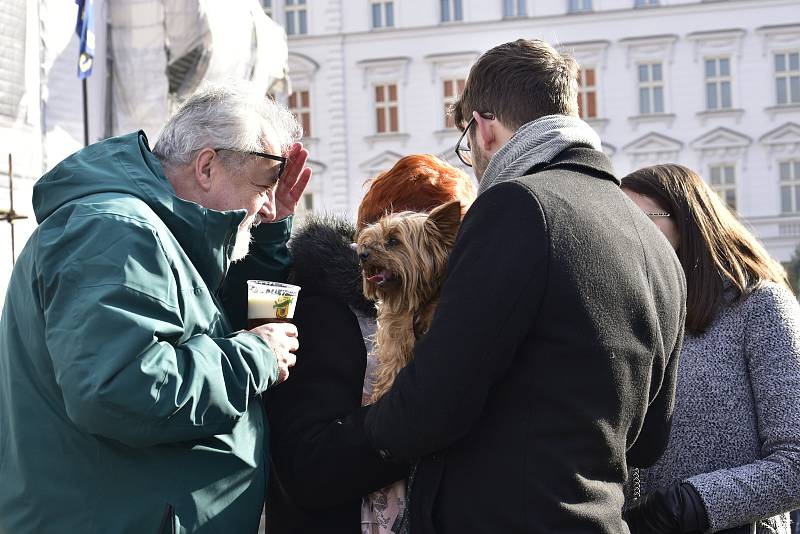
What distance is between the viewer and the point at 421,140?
28.6m

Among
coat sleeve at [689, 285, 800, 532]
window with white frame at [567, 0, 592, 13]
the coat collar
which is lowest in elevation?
coat sleeve at [689, 285, 800, 532]

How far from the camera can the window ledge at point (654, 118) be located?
90.9 feet

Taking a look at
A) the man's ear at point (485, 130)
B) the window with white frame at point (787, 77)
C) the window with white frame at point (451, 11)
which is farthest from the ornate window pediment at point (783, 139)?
the man's ear at point (485, 130)

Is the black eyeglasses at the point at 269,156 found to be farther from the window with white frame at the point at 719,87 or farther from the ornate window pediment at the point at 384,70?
the window with white frame at the point at 719,87

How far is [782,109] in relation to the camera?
2759 cm

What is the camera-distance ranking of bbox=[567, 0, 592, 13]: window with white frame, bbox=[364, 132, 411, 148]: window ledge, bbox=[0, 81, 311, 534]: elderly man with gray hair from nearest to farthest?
bbox=[0, 81, 311, 534]: elderly man with gray hair
bbox=[567, 0, 592, 13]: window with white frame
bbox=[364, 132, 411, 148]: window ledge

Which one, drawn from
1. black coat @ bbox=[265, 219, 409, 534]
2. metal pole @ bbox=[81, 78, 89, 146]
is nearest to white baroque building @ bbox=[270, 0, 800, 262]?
metal pole @ bbox=[81, 78, 89, 146]

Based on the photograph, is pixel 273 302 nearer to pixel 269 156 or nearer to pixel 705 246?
pixel 269 156

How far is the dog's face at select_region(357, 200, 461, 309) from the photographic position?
2.38 metres

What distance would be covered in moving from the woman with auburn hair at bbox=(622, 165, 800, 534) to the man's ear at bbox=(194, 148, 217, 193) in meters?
1.30

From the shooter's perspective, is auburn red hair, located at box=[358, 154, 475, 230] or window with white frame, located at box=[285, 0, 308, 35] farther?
window with white frame, located at box=[285, 0, 308, 35]

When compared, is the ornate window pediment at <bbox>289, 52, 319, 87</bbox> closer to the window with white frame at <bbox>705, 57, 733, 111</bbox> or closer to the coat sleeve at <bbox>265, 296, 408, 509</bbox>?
the window with white frame at <bbox>705, 57, 733, 111</bbox>

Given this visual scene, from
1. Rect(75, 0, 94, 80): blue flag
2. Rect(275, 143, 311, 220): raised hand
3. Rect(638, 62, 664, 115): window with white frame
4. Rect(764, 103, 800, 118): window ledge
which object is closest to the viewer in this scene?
Rect(275, 143, 311, 220): raised hand

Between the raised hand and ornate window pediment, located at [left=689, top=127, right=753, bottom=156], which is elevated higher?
the raised hand
